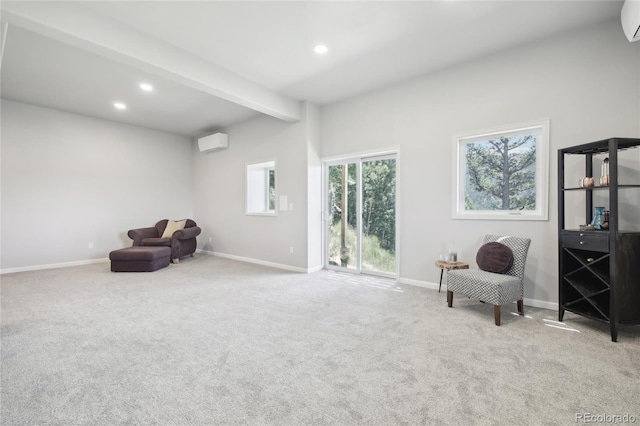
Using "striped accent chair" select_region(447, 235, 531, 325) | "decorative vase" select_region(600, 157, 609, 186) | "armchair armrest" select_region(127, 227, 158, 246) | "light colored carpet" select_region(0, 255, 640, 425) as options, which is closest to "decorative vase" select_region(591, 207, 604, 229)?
"decorative vase" select_region(600, 157, 609, 186)

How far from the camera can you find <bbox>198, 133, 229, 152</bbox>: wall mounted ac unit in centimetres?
639

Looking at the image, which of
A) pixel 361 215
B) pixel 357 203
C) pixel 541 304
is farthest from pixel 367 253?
pixel 541 304

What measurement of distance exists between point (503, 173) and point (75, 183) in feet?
24.5

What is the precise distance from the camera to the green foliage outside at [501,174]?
11.0 feet

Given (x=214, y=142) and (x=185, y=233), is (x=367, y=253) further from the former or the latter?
(x=214, y=142)

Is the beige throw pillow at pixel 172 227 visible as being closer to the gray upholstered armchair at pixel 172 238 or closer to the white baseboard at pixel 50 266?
the gray upholstered armchair at pixel 172 238

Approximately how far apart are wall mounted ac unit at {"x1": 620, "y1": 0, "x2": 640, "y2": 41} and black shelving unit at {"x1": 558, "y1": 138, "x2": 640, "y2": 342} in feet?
2.79

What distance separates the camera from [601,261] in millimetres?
2645

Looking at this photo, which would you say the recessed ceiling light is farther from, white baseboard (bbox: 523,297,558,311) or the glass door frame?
white baseboard (bbox: 523,297,558,311)

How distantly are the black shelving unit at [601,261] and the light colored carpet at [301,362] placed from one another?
22cm

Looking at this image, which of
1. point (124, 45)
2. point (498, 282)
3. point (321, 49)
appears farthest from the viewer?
point (321, 49)

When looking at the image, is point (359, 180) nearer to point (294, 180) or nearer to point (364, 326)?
point (294, 180)

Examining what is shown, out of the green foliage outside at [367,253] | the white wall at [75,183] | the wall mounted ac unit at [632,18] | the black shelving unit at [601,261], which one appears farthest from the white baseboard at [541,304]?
the white wall at [75,183]

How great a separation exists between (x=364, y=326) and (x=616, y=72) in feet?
11.5
